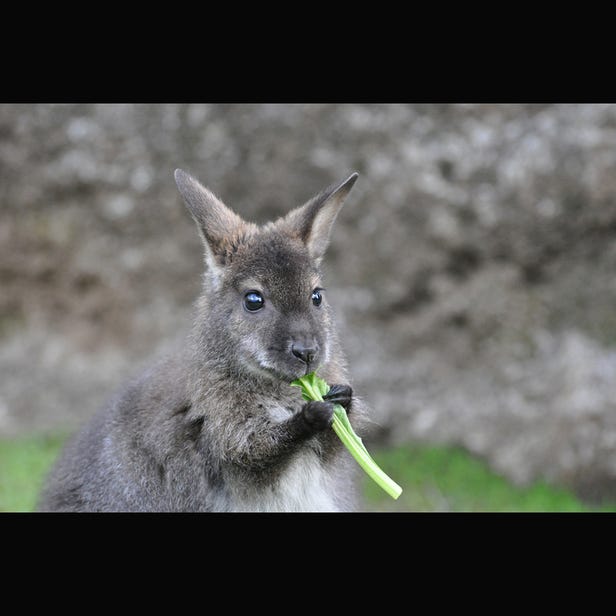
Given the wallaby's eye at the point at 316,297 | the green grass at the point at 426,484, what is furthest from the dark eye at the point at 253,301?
the green grass at the point at 426,484

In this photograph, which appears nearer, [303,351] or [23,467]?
[303,351]

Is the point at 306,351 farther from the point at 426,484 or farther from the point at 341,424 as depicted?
the point at 426,484

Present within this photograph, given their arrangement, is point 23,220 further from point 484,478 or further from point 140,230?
point 484,478

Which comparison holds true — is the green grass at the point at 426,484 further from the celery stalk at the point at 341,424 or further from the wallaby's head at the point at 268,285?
the wallaby's head at the point at 268,285

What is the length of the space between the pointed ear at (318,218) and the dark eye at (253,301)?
19.1 inches

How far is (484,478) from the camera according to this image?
7.91 metres

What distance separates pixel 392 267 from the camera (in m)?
8.80

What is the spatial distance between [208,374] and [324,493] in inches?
36.1

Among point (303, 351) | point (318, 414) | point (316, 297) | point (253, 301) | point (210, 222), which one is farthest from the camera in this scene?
point (210, 222)

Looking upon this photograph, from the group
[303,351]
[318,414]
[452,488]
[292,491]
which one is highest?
[452,488]

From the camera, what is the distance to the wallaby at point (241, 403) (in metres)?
4.80

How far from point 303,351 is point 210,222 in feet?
3.34

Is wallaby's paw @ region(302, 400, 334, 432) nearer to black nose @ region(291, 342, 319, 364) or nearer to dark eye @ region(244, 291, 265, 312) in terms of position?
black nose @ region(291, 342, 319, 364)

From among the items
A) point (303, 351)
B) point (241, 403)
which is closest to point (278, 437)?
point (241, 403)
